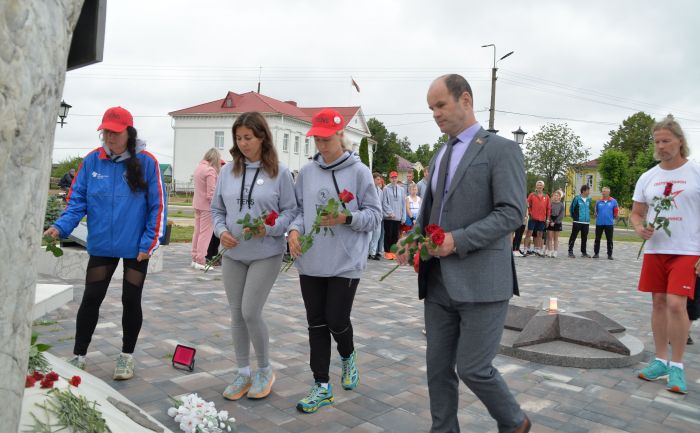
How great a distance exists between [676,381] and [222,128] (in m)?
52.7

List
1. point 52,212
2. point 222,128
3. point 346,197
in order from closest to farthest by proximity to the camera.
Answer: point 346,197
point 52,212
point 222,128

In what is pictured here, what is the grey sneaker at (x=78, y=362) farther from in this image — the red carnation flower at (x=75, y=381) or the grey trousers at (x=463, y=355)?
the grey trousers at (x=463, y=355)

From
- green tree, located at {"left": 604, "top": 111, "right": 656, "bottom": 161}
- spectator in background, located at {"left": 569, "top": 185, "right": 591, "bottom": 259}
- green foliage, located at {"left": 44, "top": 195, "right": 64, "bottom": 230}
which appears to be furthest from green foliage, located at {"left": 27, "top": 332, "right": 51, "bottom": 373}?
green tree, located at {"left": 604, "top": 111, "right": 656, "bottom": 161}

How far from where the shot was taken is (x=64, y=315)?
5859mm

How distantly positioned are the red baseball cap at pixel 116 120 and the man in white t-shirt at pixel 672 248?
4.04m

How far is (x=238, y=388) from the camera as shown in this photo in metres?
3.87

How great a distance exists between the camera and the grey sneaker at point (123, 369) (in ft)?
13.3

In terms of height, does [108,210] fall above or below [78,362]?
above

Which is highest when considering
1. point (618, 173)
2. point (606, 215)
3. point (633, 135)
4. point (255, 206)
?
point (633, 135)

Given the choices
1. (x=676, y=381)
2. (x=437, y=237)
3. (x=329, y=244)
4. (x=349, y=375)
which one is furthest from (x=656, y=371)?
(x=437, y=237)

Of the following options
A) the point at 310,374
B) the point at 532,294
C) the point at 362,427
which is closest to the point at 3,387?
the point at 362,427

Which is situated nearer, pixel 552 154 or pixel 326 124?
pixel 326 124

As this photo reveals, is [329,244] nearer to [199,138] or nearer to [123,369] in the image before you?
[123,369]

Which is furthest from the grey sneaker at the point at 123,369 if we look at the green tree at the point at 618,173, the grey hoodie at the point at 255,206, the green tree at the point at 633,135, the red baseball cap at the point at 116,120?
the green tree at the point at 633,135
